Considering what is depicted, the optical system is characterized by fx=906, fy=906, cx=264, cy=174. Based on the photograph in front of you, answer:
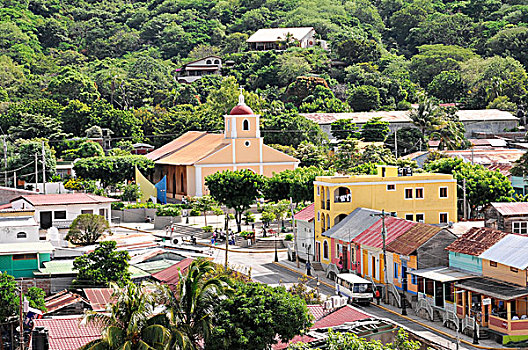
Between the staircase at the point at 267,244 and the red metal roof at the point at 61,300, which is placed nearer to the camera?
the red metal roof at the point at 61,300

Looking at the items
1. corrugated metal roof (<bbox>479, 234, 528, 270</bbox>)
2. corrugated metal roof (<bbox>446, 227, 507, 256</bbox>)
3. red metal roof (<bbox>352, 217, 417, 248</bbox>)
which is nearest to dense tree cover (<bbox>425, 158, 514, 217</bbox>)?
red metal roof (<bbox>352, 217, 417, 248</bbox>)

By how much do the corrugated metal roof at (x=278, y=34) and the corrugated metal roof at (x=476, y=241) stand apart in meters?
122

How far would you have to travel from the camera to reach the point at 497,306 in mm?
34531

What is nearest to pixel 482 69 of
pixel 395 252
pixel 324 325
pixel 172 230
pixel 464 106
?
pixel 464 106

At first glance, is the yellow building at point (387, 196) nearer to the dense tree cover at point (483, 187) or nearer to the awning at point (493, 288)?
the dense tree cover at point (483, 187)

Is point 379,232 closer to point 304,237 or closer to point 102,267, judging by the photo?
point 304,237

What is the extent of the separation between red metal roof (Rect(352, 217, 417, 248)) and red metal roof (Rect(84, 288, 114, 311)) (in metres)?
13.4

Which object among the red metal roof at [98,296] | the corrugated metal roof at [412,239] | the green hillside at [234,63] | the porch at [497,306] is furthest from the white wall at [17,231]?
the green hillside at [234,63]

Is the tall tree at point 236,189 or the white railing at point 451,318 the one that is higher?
the tall tree at point 236,189

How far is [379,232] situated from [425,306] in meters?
7.52

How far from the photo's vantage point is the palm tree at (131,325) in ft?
82.3

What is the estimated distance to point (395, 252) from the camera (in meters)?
41.6

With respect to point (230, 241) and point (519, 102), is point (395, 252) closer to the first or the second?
point (230, 241)

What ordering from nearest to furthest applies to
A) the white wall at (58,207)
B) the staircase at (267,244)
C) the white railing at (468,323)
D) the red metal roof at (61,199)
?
1. the white railing at (468,323)
2. the staircase at (267,244)
3. the white wall at (58,207)
4. the red metal roof at (61,199)
